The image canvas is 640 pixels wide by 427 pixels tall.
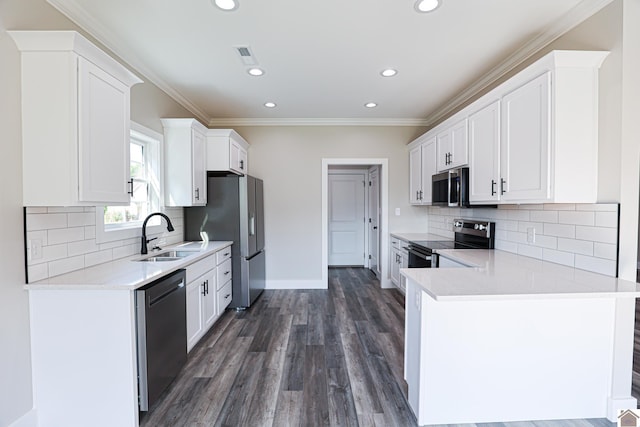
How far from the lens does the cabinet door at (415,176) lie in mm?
4164

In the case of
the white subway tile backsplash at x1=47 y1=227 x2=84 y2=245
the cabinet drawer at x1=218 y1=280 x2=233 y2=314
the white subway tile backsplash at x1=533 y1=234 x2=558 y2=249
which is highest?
the white subway tile backsplash at x1=47 y1=227 x2=84 y2=245

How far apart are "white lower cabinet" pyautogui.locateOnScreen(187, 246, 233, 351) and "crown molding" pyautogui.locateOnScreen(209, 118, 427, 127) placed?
79.8 inches

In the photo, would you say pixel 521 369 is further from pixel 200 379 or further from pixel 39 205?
pixel 39 205

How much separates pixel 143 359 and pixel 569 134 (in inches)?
115

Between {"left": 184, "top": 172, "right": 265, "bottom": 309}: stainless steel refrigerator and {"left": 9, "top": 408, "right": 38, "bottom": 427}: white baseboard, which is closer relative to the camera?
{"left": 9, "top": 408, "right": 38, "bottom": 427}: white baseboard

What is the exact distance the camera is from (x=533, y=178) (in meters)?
2.03

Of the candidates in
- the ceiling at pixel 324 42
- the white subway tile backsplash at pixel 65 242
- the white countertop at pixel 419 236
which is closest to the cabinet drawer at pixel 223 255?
the white subway tile backsplash at pixel 65 242

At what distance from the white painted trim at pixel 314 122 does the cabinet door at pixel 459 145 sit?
152 cm

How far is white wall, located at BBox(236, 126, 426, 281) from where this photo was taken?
4.64m

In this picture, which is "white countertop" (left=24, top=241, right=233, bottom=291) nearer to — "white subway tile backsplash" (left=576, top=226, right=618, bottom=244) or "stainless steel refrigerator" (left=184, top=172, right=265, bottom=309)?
"stainless steel refrigerator" (left=184, top=172, right=265, bottom=309)

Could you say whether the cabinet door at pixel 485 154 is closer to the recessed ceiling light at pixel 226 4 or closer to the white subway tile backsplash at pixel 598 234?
the white subway tile backsplash at pixel 598 234

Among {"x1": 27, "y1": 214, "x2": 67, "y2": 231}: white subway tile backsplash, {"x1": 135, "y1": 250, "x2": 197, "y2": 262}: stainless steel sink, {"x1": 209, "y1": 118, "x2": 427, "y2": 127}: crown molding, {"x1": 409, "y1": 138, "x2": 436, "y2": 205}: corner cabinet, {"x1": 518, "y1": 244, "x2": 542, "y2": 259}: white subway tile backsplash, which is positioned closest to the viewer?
{"x1": 27, "y1": 214, "x2": 67, "y2": 231}: white subway tile backsplash

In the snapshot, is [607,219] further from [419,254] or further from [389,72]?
[389,72]

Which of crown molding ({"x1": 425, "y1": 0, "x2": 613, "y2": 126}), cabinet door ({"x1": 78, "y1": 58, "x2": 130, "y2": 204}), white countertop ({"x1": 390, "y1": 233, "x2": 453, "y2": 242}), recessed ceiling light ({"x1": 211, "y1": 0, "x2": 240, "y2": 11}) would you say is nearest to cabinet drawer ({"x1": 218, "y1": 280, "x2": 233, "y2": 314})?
cabinet door ({"x1": 78, "y1": 58, "x2": 130, "y2": 204})
